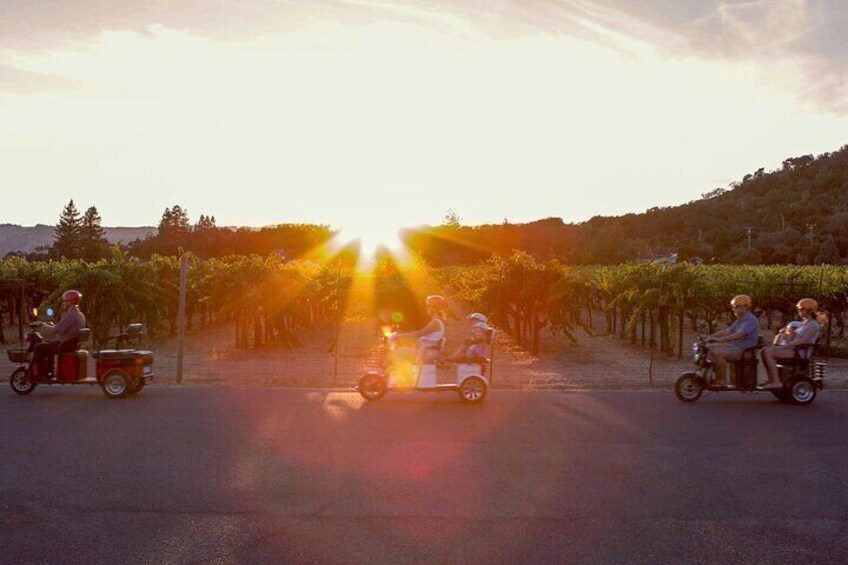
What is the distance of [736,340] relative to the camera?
1348 cm

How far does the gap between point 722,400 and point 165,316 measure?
25.5 meters

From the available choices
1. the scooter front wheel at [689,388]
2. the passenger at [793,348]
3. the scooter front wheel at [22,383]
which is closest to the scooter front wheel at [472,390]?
the scooter front wheel at [689,388]

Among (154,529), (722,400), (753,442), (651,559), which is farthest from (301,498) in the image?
(722,400)

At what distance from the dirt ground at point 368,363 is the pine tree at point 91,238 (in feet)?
184

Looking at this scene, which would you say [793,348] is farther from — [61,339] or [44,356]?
[44,356]

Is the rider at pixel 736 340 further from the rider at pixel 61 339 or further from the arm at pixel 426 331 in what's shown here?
the rider at pixel 61 339

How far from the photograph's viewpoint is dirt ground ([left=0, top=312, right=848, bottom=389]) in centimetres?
1695

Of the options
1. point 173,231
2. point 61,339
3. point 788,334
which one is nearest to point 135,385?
point 61,339

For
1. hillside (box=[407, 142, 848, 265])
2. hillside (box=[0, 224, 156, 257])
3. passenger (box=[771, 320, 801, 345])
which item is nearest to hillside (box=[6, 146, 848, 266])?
hillside (box=[407, 142, 848, 265])

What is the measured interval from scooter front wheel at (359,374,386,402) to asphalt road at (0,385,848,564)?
476mm

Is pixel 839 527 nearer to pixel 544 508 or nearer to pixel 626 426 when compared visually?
pixel 544 508

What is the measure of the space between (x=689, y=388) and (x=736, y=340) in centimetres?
113

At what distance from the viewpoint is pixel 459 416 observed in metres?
11.8

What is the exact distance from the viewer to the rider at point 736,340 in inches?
525
